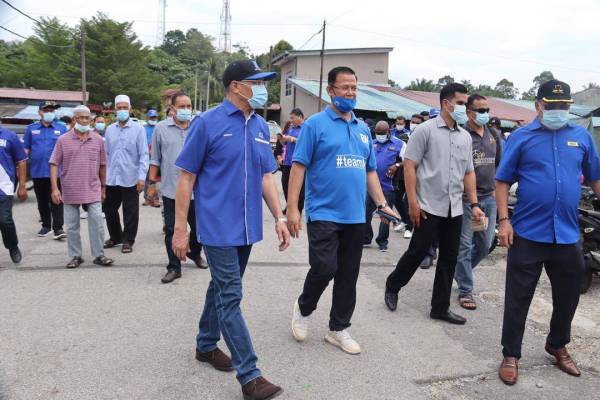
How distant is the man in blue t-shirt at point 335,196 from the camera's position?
3523 millimetres

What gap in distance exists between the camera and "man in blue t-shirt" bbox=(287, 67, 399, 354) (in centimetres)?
352

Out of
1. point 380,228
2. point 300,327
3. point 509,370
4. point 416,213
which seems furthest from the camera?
point 380,228

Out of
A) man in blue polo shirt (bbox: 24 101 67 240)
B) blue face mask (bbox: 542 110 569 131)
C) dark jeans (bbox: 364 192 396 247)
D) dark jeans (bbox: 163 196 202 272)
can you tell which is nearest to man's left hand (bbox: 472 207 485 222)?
blue face mask (bbox: 542 110 569 131)

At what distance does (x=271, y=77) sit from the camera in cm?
322

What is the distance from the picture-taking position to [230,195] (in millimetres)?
2994

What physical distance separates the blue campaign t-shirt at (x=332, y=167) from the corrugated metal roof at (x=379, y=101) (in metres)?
19.2

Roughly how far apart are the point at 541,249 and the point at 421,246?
3.47ft

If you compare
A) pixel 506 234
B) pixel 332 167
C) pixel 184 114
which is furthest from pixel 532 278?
pixel 184 114

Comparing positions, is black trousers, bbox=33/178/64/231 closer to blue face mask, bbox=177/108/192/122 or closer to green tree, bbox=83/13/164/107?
blue face mask, bbox=177/108/192/122

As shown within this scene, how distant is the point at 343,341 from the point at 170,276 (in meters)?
2.29

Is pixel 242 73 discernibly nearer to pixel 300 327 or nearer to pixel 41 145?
pixel 300 327

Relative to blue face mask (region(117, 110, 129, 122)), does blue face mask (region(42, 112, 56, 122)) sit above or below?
below

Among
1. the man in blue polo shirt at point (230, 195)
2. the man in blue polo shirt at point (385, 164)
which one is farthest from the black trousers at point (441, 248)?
the man in blue polo shirt at point (385, 164)

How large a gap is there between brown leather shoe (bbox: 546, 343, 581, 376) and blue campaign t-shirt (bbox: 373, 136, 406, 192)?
3929mm
